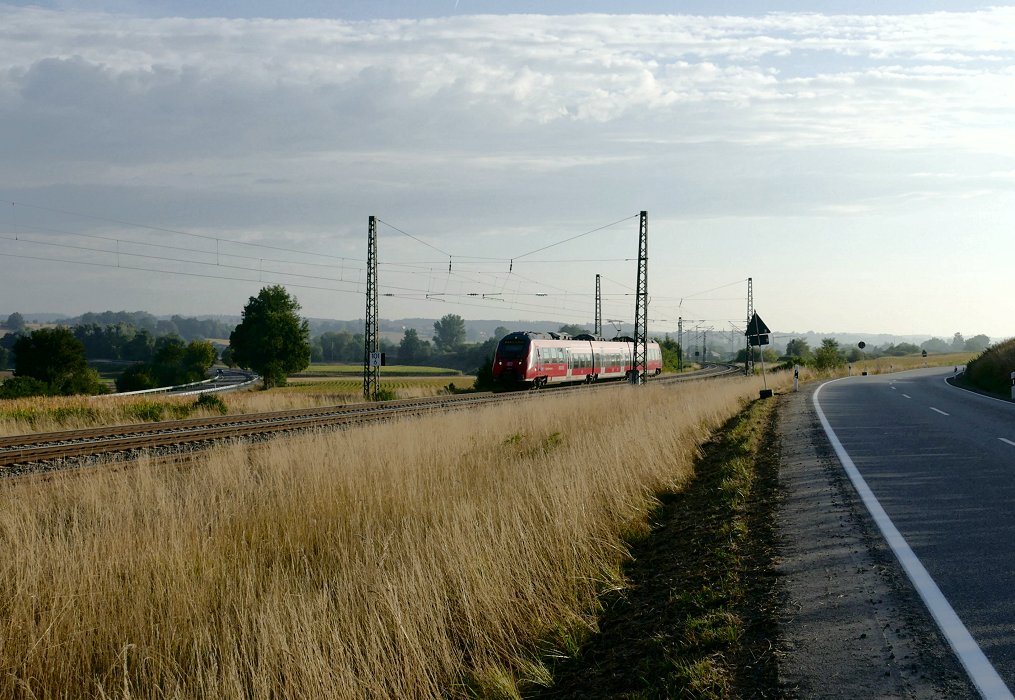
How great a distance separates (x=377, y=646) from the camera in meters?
4.77

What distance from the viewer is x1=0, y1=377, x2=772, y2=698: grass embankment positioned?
4.77m

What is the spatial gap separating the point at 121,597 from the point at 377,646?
2.23 m

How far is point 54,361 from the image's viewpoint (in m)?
73.1

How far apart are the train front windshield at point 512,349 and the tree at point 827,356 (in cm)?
4022

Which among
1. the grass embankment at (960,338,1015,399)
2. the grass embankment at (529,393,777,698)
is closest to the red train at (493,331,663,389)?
the grass embankment at (960,338,1015,399)

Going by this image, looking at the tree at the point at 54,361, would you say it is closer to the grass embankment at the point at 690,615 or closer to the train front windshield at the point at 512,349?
the train front windshield at the point at 512,349

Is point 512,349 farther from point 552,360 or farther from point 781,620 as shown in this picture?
point 781,620

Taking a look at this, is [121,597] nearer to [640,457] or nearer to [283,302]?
[640,457]

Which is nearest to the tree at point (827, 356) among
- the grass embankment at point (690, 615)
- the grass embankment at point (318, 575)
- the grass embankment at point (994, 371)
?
the grass embankment at point (994, 371)

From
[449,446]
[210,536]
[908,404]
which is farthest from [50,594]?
[908,404]

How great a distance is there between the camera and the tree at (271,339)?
83875 millimetres

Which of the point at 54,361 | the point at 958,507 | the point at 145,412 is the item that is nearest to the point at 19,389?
the point at 145,412

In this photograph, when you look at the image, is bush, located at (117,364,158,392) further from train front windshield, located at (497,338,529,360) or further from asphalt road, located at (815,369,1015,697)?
asphalt road, located at (815,369,1015,697)

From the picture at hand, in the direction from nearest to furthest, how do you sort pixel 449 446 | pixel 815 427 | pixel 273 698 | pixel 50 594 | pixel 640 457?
pixel 273 698
pixel 50 594
pixel 640 457
pixel 449 446
pixel 815 427
